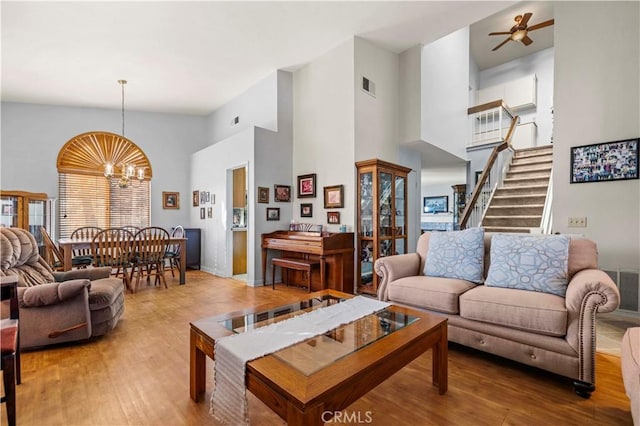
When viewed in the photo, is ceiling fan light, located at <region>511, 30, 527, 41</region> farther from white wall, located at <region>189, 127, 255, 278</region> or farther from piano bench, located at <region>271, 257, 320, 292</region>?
piano bench, located at <region>271, 257, 320, 292</region>

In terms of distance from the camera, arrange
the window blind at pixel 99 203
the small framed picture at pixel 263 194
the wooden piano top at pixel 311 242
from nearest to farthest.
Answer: the wooden piano top at pixel 311 242, the small framed picture at pixel 263 194, the window blind at pixel 99 203

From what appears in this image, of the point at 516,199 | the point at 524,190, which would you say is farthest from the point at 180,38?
the point at 524,190

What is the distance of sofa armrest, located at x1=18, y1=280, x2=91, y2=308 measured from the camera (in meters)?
2.33

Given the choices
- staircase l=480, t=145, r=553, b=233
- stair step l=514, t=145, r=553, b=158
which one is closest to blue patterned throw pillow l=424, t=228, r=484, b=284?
staircase l=480, t=145, r=553, b=233

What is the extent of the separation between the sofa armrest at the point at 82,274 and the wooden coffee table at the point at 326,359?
2029 millimetres

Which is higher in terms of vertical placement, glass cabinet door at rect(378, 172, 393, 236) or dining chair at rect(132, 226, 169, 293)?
glass cabinet door at rect(378, 172, 393, 236)

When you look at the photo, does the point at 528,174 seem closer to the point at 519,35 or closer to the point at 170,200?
the point at 519,35

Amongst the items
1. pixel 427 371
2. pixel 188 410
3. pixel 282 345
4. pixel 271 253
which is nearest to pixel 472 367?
pixel 427 371

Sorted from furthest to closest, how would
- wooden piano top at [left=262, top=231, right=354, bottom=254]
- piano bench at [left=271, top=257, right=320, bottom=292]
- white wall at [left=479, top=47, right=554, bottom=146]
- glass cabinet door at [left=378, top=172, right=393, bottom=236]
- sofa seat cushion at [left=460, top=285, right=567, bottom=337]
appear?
white wall at [left=479, top=47, right=554, bottom=146] → glass cabinet door at [left=378, top=172, right=393, bottom=236] → piano bench at [left=271, top=257, right=320, bottom=292] → wooden piano top at [left=262, top=231, right=354, bottom=254] → sofa seat cushion at [left=460, top=285, right=567, bottom=337]

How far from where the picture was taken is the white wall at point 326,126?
14.8 ft

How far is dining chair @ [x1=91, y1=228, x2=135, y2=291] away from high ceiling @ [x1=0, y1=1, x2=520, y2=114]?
2.54 m

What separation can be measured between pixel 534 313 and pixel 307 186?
3.69 metres

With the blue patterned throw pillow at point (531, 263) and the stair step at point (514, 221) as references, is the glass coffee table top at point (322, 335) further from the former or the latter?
the stair step at point (514, 221)

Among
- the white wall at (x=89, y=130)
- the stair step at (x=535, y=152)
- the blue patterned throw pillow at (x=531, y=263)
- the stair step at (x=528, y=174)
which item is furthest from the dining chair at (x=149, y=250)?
the stair step at (x=535, y=152)
